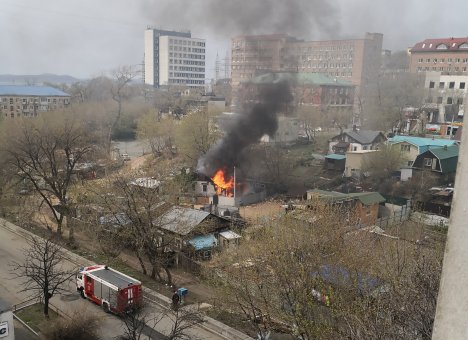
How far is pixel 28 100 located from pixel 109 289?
45088 millimetres

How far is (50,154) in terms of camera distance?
49.9ft

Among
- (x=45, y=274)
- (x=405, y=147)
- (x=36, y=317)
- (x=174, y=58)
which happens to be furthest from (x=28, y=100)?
(x=45, y=274)

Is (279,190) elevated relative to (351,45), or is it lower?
lower

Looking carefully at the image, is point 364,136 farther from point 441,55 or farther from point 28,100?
point 28,100

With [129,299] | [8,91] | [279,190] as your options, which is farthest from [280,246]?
[8,91]

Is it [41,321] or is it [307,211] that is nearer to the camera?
[41,321]

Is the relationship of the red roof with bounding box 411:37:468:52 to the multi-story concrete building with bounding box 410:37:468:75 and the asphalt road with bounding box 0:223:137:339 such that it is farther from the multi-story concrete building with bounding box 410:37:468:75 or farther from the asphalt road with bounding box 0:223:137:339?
the asphalt road with bounding box 0:223:137:339

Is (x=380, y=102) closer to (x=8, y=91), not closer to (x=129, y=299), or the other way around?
(x=129, y=299)

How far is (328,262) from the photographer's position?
8758 millimetres

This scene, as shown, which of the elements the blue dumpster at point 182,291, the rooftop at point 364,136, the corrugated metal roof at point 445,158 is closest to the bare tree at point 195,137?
the rooftop at point 364,136

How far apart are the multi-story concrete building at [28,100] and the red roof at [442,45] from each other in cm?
A: 4032

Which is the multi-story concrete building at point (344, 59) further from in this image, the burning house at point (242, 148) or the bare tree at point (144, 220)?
the bare tree at point (144, 220)

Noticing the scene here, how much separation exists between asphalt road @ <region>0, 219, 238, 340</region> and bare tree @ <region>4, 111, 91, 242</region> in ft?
5.75

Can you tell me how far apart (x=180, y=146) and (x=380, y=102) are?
22216 mm
